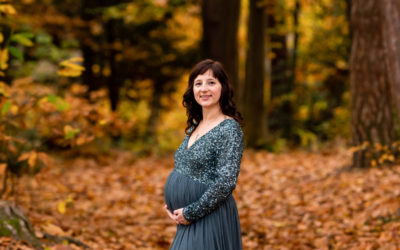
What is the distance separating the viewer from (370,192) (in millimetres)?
6160

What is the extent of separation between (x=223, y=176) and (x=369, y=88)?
190 inches

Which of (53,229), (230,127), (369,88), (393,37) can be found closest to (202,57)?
(369,88)

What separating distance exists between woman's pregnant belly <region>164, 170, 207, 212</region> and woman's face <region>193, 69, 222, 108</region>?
520 mm

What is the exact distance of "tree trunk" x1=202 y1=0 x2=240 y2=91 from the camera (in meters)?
10.5

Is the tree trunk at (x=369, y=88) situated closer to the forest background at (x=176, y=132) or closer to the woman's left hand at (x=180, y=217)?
the forest background at (x=176, y=132)

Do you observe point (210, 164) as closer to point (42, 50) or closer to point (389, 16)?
point (389, 16)

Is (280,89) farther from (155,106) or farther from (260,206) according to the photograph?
(260,206)

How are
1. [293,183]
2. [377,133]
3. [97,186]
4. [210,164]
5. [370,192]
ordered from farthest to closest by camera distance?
1. [97,186]
2. [293,183]
3. [377,133]
4. [370,192]
5. [210,164]

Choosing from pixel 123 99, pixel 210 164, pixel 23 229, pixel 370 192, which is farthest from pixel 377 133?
pixel 123 99

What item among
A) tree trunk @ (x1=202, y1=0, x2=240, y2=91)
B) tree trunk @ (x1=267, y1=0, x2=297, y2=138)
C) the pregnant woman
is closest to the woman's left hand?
the pregnant woman

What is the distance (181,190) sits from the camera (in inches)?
113

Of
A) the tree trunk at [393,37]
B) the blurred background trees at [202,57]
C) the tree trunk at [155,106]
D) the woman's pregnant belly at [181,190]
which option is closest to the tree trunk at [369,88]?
the tree trunk at [393,37]

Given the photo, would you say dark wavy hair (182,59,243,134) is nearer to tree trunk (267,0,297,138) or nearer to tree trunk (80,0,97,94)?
tree trunk (267,0,297,138)

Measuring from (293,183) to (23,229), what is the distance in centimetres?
471
